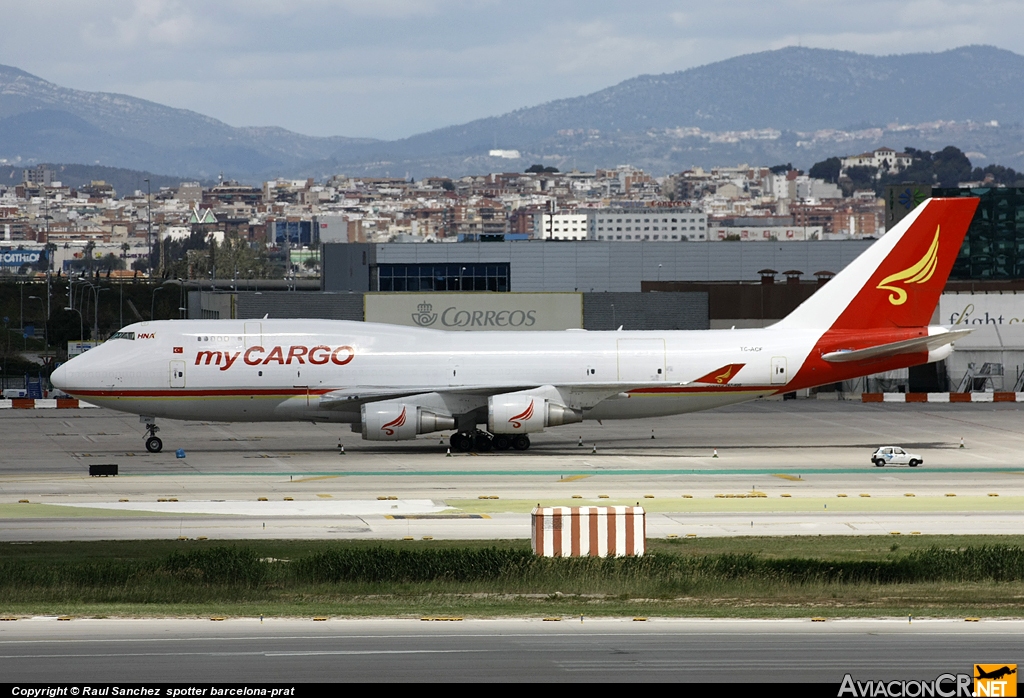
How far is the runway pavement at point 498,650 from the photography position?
17.6 m

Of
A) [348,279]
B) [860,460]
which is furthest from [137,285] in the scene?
[860,460]

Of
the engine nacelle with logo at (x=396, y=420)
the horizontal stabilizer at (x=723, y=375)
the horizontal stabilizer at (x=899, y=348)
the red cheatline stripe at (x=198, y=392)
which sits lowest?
the engine nacelle with logo at (x=396, y=420)

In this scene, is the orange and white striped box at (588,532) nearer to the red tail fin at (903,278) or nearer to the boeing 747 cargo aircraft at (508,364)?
the boeing 747 cargo aircraft at (508,364)

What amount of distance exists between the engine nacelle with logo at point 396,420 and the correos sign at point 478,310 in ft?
94.2

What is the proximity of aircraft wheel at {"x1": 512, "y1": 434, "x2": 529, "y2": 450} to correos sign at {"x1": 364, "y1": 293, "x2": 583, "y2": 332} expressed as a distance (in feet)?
88.4

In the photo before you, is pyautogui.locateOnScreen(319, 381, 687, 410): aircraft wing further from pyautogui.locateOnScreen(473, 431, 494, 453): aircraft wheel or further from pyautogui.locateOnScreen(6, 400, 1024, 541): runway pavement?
pyautogui.locateOnScreen(6, 400, 1024, 541): runway pavement

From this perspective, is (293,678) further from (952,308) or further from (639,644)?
(952,308)

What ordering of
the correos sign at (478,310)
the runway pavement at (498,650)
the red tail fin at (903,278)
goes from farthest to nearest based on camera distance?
the correos sign at (478,310)
the red tail fin at (903,278)
the runway pavement at (498,650)

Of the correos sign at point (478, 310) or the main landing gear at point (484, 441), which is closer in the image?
the main landing gear at point (484, 441)

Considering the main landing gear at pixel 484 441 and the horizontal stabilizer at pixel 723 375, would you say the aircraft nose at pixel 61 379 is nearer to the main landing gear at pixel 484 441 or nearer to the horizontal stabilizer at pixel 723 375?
the main landing gear at pixel 484 441

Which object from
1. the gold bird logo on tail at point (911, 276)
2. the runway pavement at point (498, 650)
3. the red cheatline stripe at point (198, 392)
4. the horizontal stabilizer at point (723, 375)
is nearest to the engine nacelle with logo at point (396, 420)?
the red cheatline stripe at point (198, 392)

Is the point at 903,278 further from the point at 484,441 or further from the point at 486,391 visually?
the point at 484,441

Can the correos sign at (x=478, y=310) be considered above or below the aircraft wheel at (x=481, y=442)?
above

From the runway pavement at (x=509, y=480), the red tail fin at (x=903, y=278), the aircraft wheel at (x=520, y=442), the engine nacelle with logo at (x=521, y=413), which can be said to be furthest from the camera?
the aircraft wheel at (x=520, y=442)
